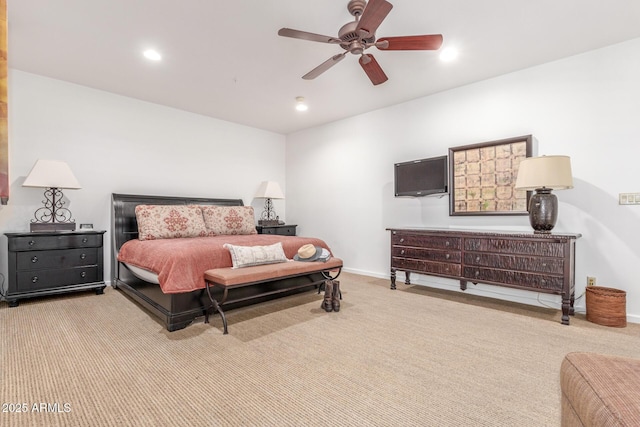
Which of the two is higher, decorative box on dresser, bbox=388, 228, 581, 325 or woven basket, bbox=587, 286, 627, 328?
decorative box on dresser, bbox=388, 228, 581, 325

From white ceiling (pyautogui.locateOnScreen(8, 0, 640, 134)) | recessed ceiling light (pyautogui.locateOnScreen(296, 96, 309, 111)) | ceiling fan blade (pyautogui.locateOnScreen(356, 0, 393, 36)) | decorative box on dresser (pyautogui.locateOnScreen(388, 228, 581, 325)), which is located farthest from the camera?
recessed ceiling light (pyautogui.locateOnScreen(296, 96, 309, 111))

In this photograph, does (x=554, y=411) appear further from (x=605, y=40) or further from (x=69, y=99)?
(x=69, y=99)

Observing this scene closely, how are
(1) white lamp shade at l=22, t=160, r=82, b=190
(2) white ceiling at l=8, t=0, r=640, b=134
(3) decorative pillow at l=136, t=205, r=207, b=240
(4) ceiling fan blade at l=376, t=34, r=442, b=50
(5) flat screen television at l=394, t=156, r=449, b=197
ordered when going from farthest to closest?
1. (5) flat screen television at l=394, t=156, r=449, b=197
2. (3) decorative pillow at l=136, t=205, r=207, b=240
3. (1) white lamp shade at l=22, t=160, r=82, b=190
4. (2) white ceiling at l=8, t=0, r=640, b=134
5. (4) ceiling fan blade at l=376, t=34, r=442, b=50

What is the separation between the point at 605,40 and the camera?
294 cm

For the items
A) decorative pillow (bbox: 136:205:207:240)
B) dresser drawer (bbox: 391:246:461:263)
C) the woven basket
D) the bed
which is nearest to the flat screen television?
dresser drawer (bbox: 391:246:461:263)

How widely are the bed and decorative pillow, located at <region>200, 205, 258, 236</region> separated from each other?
65 centimetres

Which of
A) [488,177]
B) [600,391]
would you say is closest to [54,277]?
[600,391]

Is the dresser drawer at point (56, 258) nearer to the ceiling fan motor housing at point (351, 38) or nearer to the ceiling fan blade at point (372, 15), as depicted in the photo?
the ceiling fan motor housing at point (351, 38)

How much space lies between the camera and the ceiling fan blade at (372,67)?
8.66 ft

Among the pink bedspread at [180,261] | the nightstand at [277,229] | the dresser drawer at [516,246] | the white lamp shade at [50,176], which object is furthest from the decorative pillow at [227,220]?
the dresser drawer at [516,246]

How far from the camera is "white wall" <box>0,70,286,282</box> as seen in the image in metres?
3.68

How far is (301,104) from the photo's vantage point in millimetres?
4633

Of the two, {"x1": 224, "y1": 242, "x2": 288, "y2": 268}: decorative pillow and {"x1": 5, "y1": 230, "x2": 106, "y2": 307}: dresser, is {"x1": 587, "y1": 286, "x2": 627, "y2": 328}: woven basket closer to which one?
{"x1": 224, "y1": 242, "x2": 288, "y2": 268}: decorative pillow

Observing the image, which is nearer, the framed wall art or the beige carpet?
the beige carpet
